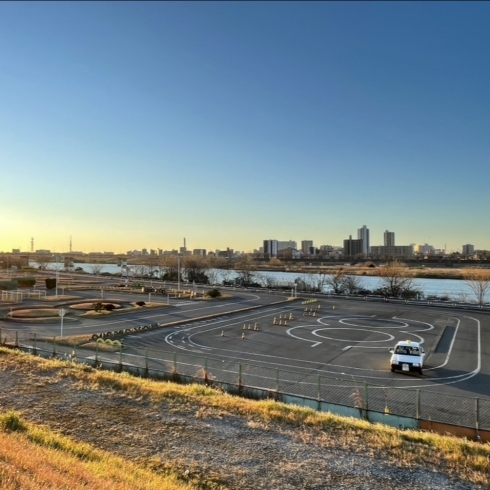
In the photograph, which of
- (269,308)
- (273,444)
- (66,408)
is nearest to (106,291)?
(269,308)

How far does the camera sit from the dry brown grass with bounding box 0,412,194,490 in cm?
820

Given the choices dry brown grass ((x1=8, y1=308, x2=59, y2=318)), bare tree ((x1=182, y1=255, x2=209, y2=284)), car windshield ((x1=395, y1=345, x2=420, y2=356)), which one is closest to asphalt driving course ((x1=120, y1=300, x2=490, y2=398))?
car windshield ((x1=395, y1=345, x2=420, y2=356))

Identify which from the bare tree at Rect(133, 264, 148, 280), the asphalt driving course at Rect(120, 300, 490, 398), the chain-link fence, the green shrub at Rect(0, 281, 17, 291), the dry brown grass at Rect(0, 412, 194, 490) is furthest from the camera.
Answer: the bare tree at Rect(133, 264, 148, 280)

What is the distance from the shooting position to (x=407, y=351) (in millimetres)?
22562

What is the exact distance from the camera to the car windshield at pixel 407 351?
2239 centimetres

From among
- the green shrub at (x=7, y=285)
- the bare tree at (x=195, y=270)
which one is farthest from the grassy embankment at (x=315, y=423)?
the bare tree at (x=195, y=270)

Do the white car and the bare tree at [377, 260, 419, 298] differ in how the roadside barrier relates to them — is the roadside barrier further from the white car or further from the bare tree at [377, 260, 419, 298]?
the bare tree at [377, 260, 419, 298]

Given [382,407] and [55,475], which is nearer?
[55,475]

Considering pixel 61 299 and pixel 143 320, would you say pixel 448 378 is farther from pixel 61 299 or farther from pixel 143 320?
pixel 61 299

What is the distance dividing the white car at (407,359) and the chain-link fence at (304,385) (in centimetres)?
254

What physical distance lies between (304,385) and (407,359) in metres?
6.34

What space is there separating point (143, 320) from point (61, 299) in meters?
19.2

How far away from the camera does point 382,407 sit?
55.1 feet

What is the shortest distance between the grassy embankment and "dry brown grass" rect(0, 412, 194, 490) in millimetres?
154
